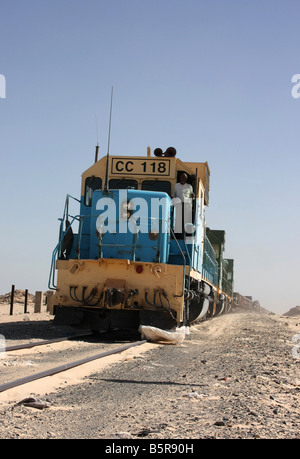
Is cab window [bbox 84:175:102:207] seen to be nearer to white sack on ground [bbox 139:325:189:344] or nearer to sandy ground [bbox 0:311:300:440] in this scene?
white sack on ground [bbox 139:325:189:344]

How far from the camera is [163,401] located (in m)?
4.48

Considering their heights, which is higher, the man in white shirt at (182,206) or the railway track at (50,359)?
the man in white shirt at (182,206)

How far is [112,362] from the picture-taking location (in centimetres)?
687

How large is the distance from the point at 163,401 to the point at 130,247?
214 inches

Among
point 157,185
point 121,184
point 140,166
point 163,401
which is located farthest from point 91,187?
point 163,401

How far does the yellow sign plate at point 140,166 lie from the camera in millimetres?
10875

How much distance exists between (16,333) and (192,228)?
3979mm

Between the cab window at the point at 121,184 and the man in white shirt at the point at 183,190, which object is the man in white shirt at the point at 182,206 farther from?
the cab window at the point at 121,184

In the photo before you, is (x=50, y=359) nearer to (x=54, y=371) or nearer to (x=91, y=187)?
(x=54, y=371)

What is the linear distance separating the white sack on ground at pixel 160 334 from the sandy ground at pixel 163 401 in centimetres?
161

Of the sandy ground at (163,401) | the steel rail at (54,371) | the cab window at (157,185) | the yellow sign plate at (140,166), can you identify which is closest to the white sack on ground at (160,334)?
the steel rail at (54,371)

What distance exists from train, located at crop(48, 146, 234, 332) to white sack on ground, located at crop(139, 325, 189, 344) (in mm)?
103
